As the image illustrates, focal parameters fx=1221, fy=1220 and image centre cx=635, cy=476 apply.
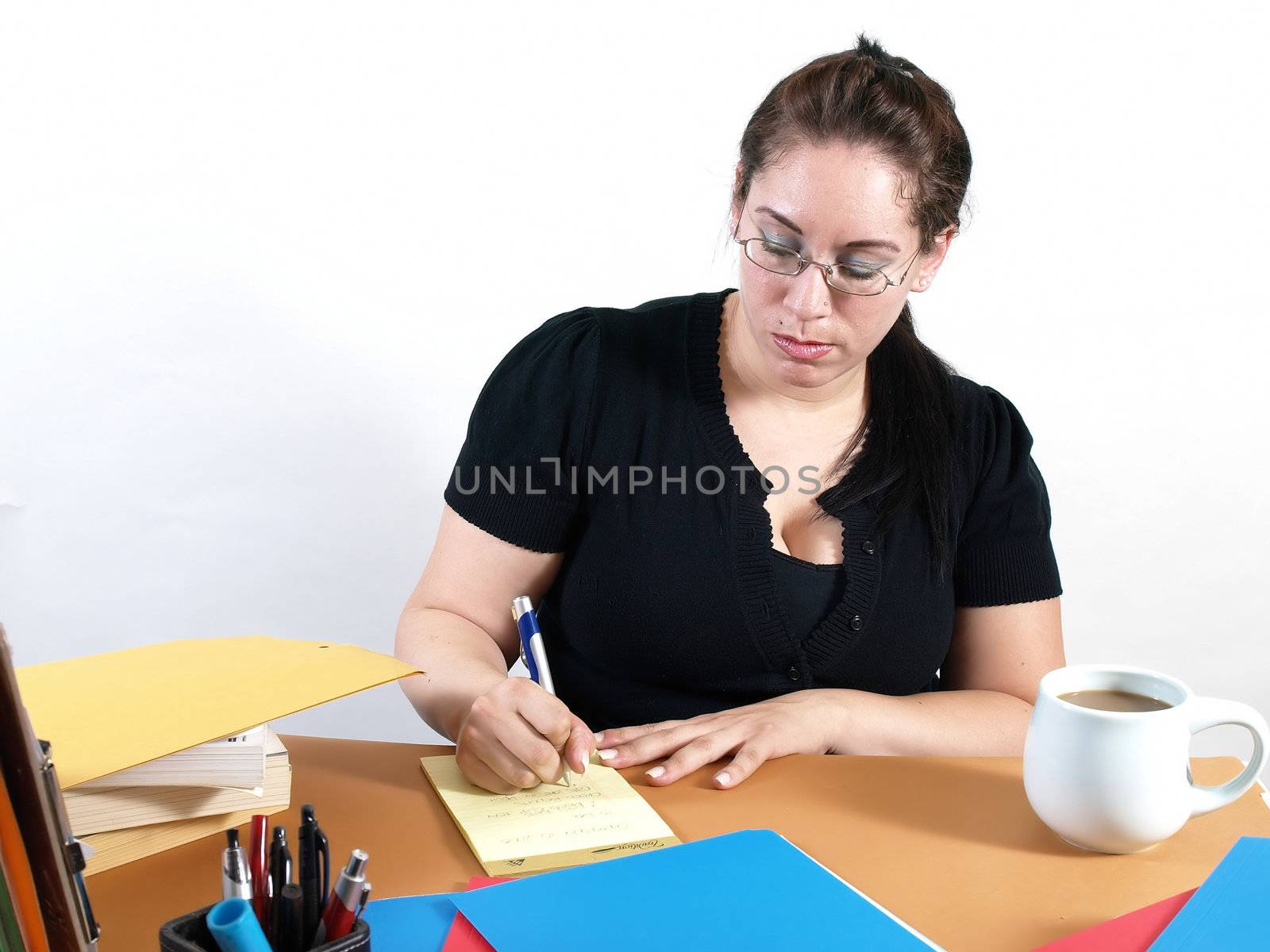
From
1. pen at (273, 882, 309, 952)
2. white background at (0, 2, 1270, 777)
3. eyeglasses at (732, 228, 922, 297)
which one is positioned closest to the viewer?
pen at (273, 882, 309, 952)

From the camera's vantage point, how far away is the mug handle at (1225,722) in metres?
0.89

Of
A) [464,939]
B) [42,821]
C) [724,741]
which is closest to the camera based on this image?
[42,821]

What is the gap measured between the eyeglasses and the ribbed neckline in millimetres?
231

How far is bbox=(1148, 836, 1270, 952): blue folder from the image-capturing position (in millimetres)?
785

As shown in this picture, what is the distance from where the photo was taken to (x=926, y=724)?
1.24 metres

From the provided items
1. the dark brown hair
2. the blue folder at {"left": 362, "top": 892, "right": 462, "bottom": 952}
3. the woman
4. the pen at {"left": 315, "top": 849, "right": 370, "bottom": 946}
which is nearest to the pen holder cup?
the pen at {"left": 315, "top": 849, "right": 370, "bottom": 946}

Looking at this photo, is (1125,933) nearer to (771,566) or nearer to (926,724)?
(926,724)

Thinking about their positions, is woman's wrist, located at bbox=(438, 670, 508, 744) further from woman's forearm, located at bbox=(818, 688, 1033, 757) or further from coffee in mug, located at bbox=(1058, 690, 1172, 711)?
coffee in mug, located at bbox=(1058, 690, 1172, 711)

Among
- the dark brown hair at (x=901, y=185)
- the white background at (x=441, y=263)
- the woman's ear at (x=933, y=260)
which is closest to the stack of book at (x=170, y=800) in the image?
the dark brown hair at (x=901, y=185)

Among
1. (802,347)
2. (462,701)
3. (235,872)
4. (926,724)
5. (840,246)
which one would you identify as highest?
(840,246)

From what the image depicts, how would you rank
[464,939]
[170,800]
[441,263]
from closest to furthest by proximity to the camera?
[464,939] → [170,800] → [441,263]

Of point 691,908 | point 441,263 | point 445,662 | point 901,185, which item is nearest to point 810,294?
point 901,185

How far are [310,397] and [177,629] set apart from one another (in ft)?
1.60

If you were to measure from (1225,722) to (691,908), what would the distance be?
1.35ft
